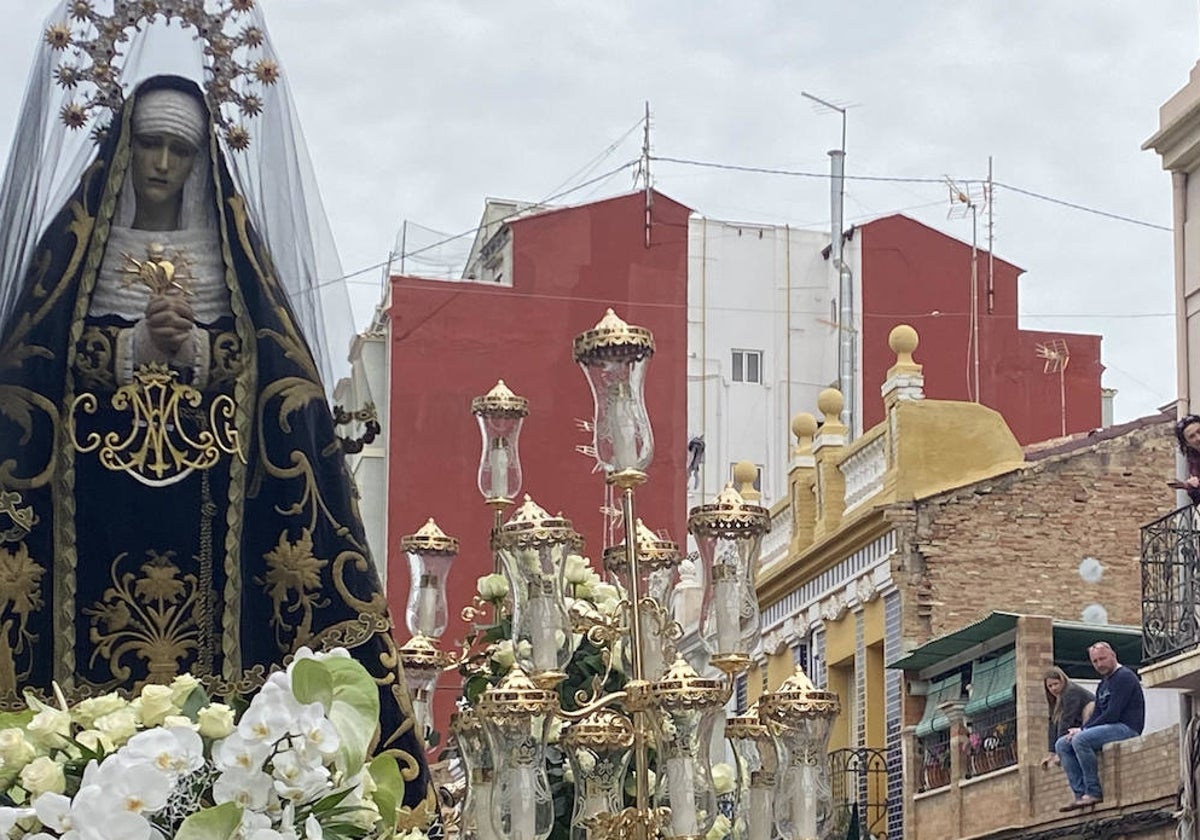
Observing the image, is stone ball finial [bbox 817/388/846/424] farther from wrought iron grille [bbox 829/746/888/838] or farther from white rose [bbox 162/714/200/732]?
white rose [bbox 162/714/200/732]

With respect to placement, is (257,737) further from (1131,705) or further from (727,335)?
(727,335)

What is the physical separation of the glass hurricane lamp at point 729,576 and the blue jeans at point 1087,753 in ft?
31.7

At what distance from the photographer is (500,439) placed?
10297mm

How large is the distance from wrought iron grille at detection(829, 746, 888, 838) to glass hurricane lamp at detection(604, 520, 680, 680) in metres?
12.1

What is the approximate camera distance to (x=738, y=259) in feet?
102

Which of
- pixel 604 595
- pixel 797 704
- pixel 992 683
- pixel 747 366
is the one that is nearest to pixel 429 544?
pixel 604 595

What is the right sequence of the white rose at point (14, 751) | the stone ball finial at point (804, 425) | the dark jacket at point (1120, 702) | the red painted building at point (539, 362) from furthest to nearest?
the red painted building at point (539, 362) → the stone ball finial at point (804, 425) → the dark jacket at point (1120, 702) → the white rose at point (14, 751)

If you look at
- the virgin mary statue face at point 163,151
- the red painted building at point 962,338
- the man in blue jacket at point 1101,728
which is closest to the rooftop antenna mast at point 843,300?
the red painted building at point 962,338

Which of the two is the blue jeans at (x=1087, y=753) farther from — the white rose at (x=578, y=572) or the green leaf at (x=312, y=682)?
the green leaf at (x=312, y=682)

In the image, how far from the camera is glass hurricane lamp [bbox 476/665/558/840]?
7.49m

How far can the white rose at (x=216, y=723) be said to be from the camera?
4113mm

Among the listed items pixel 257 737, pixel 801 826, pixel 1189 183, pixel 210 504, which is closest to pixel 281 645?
pixel 210 504

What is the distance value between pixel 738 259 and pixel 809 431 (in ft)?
23.2

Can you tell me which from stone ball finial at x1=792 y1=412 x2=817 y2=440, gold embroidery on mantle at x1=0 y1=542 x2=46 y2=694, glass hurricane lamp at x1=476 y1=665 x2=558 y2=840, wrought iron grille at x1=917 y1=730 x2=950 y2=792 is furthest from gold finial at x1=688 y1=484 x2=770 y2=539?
stone ball finial at x1=792 y1=412 x2=817 y2=440
